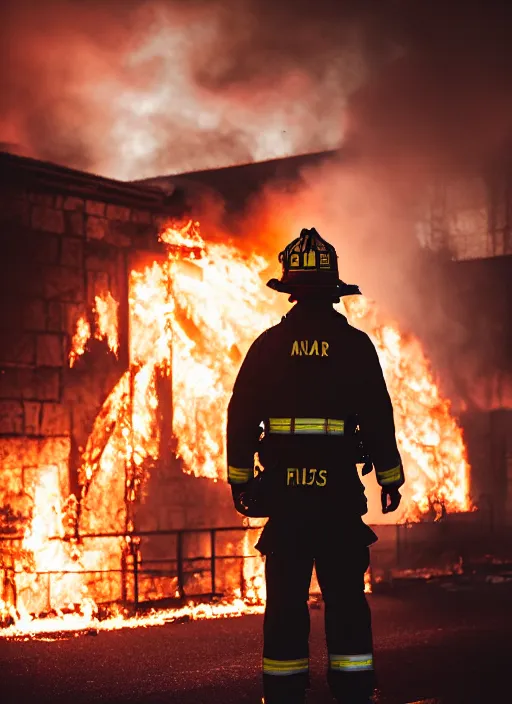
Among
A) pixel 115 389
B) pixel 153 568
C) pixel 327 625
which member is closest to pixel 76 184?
pixel 115 389

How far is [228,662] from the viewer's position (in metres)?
7.95

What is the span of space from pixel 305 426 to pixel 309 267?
735 millimetres

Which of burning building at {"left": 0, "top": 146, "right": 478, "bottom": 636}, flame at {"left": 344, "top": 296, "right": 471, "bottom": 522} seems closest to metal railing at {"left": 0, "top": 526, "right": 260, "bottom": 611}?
burning building at {"left": 0, "top": 146, "right": 478, "bottom": 636}

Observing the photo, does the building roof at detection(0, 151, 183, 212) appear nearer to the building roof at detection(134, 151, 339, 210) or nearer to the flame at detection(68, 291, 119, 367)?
the building roof at detection(134, 151, 339, 210)

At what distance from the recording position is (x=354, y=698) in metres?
5.04

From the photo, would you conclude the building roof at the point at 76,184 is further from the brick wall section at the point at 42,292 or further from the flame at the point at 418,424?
the flame at the point at 418,424

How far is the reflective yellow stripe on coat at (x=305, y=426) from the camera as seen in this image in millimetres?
5215

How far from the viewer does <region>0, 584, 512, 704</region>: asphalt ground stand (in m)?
6.68

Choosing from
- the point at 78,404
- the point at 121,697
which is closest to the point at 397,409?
the point at 78,404

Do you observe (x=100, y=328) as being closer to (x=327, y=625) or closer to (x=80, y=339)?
(x=80, y=339)

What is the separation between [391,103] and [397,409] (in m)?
4.28

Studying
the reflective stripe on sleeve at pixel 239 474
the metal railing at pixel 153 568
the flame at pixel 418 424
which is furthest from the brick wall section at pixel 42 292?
the reflective stripe on sleeve at pixel 239 474

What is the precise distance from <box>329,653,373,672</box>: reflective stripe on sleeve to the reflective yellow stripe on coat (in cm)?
99

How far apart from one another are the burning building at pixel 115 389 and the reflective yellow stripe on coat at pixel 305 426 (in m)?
6.92
